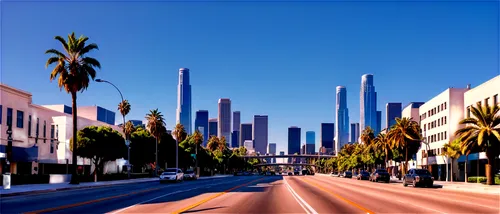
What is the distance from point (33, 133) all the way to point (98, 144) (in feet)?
38.6

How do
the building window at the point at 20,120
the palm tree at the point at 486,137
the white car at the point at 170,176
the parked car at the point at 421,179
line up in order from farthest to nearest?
the building window at the point at 20,120
the white car at the point at 170,176
the palm tree at the point at 486,137
the parked car at the point at 421,179

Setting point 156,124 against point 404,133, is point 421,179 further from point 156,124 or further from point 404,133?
point 156,124

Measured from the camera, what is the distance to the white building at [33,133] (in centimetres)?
5856

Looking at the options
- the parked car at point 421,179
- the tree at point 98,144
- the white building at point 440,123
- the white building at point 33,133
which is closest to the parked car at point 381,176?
the white building at point 440,123

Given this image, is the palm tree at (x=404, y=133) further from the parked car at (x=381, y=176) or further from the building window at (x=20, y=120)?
the building window at (x=20, y=120)

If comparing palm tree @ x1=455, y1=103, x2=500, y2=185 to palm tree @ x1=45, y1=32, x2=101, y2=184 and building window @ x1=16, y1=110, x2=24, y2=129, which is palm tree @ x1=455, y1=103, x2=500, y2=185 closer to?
palm tree @ x1=45, y1=32, x2=101, y2=184

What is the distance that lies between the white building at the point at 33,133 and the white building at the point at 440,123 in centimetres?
5488

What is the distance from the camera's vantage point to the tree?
64312 mm

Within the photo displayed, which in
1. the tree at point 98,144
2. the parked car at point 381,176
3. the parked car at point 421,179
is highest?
the tree at point 98,144

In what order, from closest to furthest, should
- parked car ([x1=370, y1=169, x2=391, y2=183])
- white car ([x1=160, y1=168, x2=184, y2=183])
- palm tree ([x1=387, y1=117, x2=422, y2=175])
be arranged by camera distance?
1. white car ([x1=160, y1=168, x2=184, y2=183])
2. parked car ([x1=370, y1=169, x2=391, y2=183])
3. palm tree ([x1=387, y1=117, x2=422, y2=175])

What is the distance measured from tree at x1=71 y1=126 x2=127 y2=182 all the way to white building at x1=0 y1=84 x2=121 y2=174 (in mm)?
3904

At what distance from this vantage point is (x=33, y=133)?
71.0m

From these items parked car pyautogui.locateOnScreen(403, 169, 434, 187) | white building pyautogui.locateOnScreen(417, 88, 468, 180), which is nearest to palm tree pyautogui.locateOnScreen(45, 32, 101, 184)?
parked car pyautogui.locateOnScreen(403, 169, 434, 187)

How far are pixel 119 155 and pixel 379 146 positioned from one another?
5405cm
